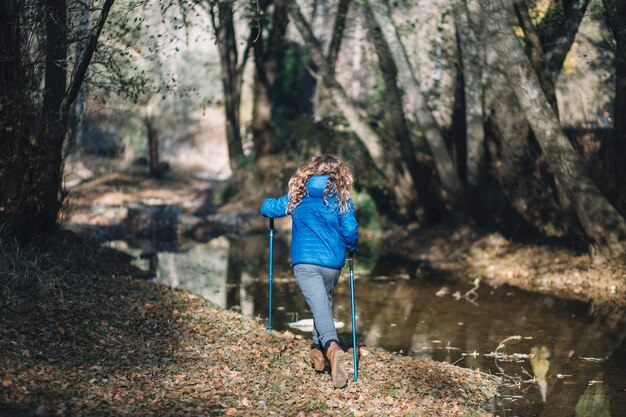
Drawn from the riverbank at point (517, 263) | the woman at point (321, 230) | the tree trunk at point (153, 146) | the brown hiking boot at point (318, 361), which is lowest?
the brown hiking boot at point (318, 361)

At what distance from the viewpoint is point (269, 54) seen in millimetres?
28656

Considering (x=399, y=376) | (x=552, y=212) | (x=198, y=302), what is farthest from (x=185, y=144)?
(x=399, y=376)

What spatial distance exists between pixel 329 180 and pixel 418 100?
35.8 ft

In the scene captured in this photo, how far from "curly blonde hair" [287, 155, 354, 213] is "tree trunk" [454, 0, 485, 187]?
29.9 ft

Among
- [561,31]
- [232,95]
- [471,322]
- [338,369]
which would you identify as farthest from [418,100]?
[232,95]

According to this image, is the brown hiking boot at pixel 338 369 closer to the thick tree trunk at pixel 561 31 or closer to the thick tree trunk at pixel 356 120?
the thick tree trunk at pixel 561 31

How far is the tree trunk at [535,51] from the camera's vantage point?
15.5m

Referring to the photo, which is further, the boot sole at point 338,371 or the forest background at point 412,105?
the forest background at point 412,105

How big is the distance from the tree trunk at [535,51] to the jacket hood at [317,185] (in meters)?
8.55

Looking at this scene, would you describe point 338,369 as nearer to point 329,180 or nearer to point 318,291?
point 318,291

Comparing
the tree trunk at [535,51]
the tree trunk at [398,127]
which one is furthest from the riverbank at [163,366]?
the tree trunk at [398,127]

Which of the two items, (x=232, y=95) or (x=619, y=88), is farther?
(x=232, y=95)

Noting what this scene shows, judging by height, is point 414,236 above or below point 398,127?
below

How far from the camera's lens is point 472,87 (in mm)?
17500
